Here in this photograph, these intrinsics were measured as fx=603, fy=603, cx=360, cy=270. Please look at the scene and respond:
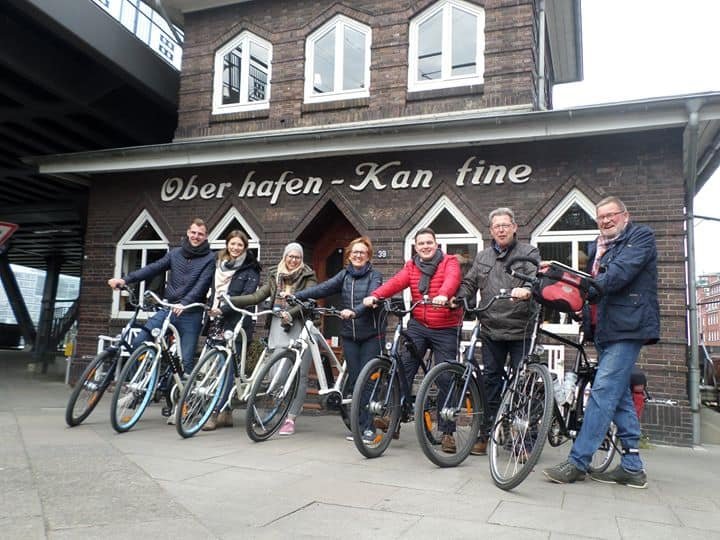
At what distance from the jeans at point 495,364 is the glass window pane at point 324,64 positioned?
21.5 ft

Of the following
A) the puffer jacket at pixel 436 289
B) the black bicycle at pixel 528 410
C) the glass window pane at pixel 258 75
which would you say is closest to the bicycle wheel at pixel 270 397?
the puffer jacket at pixel 436 289

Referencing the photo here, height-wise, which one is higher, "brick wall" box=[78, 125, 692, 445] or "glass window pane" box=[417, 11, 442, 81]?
"glass window pane" box=[417, 11, 442, 81]

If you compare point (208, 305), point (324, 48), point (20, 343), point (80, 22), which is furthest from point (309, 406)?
point (20, 343)

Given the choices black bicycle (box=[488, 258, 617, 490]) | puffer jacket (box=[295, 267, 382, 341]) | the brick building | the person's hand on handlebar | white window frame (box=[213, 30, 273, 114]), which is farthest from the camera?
white window frame (box=[213, 30, 273, 114])

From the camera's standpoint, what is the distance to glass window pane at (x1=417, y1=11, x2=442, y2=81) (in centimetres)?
942

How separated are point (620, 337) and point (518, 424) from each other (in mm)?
893

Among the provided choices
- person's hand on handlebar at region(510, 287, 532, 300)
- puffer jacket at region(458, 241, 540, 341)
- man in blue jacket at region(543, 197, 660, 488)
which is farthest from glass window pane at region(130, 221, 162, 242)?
man in blue jacket at region(543, 197, 660, 488)

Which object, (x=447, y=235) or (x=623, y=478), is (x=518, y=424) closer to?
(x=623, y=478)

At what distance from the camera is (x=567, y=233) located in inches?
302

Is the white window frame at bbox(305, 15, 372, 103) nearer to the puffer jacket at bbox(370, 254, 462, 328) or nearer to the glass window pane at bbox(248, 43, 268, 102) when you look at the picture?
the glass window pane at bbox(248, 43, 268, 102)

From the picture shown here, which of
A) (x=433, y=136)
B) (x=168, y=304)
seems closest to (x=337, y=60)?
(x=433, y=136)

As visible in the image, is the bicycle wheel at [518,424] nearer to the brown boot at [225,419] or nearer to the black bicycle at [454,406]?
the black bicycle at [454,406]

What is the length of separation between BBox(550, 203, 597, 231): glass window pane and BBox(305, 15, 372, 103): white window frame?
3805 millimetres

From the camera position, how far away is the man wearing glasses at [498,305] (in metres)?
4.74
